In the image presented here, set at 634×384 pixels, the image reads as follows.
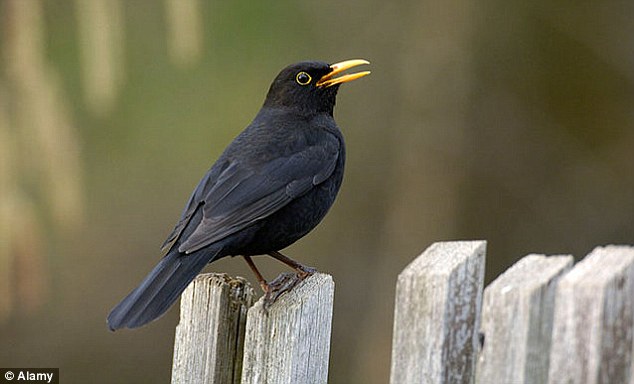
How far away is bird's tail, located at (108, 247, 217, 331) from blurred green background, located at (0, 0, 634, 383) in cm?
321

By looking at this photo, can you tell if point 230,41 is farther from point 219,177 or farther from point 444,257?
point 444,257

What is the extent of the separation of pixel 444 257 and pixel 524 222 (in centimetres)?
489

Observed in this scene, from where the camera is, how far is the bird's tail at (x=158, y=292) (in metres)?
3.27

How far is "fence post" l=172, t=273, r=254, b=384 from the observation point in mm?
2945

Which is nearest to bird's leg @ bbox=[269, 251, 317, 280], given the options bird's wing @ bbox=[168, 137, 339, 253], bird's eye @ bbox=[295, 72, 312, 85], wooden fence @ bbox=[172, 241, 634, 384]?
bird's wing @ bbox=[168, 137, 339, 253]

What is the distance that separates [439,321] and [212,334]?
80 cm

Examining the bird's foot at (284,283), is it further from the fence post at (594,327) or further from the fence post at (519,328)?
the fence post at (594,327)

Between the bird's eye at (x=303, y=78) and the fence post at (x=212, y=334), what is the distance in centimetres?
221

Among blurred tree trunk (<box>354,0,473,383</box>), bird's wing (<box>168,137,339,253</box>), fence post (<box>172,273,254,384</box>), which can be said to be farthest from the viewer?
blurred tree trunk (<box>354,0,473,383</box>)

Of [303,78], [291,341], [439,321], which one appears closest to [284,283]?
[291,341]

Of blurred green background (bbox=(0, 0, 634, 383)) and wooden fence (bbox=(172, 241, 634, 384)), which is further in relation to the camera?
blurred green background (bbox=(0, 0, 634, 383))

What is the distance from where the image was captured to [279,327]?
283 centimetres

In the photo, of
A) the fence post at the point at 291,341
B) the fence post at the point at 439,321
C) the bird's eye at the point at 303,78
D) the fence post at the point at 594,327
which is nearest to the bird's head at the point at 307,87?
the bird's eye at the point at 303,78

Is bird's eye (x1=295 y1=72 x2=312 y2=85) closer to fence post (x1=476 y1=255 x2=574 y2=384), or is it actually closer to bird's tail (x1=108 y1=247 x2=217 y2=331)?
bird's tail (x1=108 y1=247 x2=217 y2=331)
